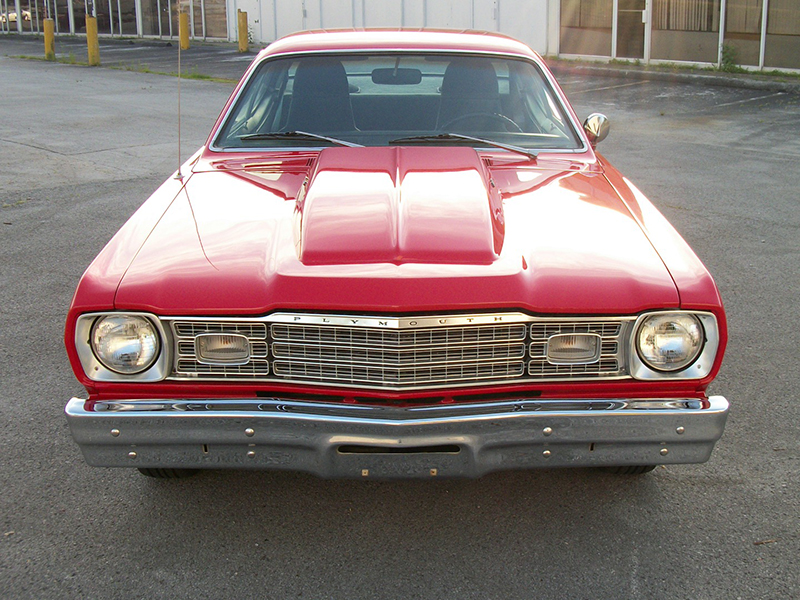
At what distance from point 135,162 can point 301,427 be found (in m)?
7.70

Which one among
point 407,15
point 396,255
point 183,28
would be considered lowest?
point 396,255

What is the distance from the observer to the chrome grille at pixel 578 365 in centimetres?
260

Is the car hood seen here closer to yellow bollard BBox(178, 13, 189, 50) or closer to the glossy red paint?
the glossy red paint

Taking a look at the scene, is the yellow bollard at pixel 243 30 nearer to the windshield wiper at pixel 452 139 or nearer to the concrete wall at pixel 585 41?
the concrete wall at pixel 585 41

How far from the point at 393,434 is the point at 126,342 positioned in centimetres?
86

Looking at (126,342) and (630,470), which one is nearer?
(126,342)

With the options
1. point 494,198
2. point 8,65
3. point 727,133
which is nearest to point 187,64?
point 8,65

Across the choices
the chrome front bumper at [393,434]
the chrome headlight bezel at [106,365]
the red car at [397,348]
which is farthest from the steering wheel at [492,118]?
the chrome headlight bezel at [106,365]

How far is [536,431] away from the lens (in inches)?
100

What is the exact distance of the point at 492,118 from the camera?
4035 millimetres

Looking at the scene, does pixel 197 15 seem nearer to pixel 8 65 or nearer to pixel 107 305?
pixel 8 65

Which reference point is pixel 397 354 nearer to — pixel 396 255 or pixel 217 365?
pixel 396 255

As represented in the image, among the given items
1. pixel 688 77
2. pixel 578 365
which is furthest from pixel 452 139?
pixel 688 77

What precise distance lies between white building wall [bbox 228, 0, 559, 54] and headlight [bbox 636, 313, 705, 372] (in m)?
19.3
